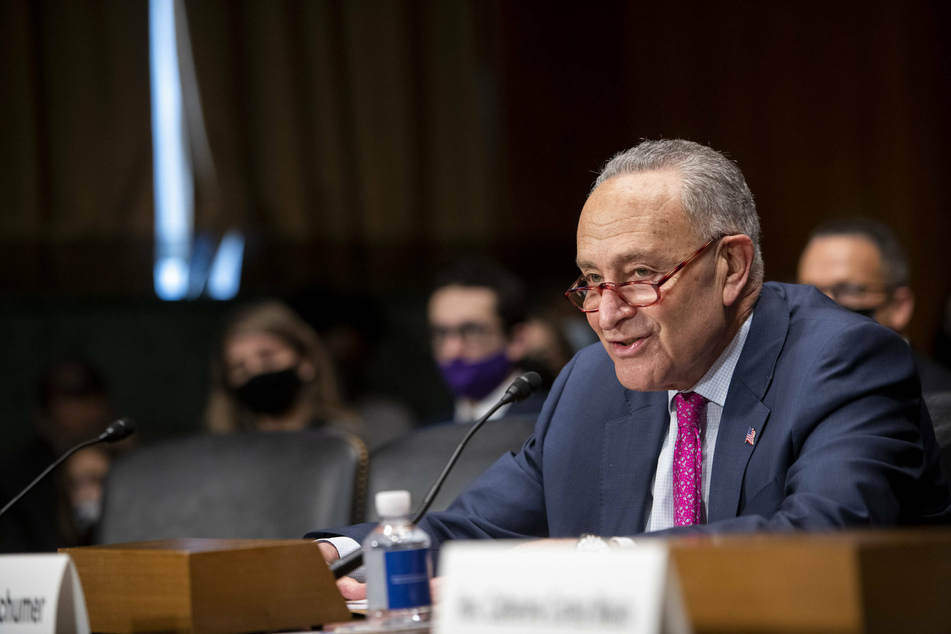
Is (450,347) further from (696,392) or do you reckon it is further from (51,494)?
(696,392)

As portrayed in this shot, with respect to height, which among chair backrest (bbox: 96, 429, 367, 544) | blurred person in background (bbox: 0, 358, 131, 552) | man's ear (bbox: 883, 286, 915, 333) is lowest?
blurred person in background (bbox: 0, 358, 131, 552)

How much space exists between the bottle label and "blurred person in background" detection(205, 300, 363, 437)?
2.38 m

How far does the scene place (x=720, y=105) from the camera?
6.67 metres

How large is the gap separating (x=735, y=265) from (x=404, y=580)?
0.89 metres

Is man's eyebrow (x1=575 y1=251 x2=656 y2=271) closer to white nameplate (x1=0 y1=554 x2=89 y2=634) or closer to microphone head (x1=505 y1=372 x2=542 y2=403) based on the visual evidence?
microphone head (x1=505 y1=372 x2=542 y2=403)

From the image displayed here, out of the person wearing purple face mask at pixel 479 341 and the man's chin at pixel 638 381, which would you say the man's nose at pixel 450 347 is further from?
the man's chin at pixel 638 381

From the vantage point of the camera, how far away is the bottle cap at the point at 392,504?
142cm

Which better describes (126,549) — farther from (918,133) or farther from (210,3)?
(918,133)

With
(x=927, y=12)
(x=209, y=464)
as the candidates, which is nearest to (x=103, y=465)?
(x=209, y=464)

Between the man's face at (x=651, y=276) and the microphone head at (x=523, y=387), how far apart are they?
0.15 meters

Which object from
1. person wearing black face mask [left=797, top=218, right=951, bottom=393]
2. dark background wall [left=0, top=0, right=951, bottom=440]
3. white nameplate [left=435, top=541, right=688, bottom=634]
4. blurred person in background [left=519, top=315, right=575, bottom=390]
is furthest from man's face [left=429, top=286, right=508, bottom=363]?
white nameplate [left=435, top=541, right=688, bottom=634]

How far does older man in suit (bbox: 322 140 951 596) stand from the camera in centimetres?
172

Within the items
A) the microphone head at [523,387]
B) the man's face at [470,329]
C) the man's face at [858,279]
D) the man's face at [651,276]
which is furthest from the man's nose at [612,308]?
the man's face at [470,329]

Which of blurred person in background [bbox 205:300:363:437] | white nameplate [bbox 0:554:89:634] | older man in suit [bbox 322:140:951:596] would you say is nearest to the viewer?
white nameplate [bbox 0:554:89:634]
